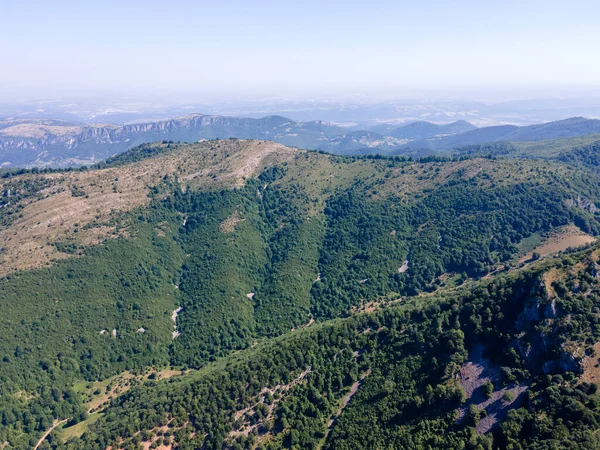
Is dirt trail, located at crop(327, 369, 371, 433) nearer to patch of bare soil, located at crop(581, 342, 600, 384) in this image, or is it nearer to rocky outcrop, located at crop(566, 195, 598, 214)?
patch of bare soil, located at crop(581, 342, 600, 384)

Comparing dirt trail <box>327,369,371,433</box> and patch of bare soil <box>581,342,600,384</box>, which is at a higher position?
patch of bare soil <box>581,342,600,384</box>

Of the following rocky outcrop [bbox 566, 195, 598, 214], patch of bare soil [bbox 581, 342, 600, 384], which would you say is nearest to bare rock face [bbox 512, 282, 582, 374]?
patch of bare soil [bbox 581, 342, 600, 384]

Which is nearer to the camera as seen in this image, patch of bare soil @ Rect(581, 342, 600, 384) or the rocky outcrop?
patch of bare soil @ Rect(581, 342, 600, 384)

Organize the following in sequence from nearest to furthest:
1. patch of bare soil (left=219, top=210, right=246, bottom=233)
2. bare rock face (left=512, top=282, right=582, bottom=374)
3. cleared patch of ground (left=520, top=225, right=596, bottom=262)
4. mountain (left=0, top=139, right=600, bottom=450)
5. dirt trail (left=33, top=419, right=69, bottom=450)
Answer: bare rock face (left=512, top=282, right=582, bottom=374), mountain (left=0, top=139, right=600, bottom=450), dirt trail (left=33, top=419, right=69, bottom=450), cleared patch of ground (left=520, top=225, right=596, bottom=262), patch of bare soil (left=219, top=210, right=246, bottom=233)

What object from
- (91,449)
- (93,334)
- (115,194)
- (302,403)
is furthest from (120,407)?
(115,194)

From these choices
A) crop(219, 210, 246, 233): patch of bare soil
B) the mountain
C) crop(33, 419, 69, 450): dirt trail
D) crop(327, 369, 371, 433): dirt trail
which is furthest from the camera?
crop(219, 210, 246, 233): patch of bare soil

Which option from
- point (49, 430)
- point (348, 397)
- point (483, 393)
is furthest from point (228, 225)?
point (483, 393)

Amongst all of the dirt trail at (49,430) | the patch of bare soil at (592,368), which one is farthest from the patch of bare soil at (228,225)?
the patch of bare soil at (592,368)
